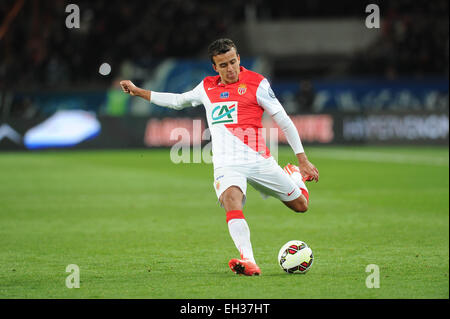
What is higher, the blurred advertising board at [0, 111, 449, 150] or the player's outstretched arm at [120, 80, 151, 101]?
the blurred advertising board at [0, 111, 449, 150]

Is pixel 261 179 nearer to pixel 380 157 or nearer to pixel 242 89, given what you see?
pixel 242 89

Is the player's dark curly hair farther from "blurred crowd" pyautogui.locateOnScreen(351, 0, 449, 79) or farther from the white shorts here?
"blurred crowd" pyautogui.locateOnScreen(351, 0, 449, 79)

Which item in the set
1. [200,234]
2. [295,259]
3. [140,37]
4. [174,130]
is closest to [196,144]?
[174,130]

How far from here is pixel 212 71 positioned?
28719mm

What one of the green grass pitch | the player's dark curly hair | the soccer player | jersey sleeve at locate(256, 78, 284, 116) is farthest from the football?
the player's dark curly hair

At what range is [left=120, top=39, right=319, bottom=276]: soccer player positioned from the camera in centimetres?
700

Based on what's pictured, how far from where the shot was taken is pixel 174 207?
12.7m

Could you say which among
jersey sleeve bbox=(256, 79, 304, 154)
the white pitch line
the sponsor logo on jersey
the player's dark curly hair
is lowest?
jersey sleeve bbox=(256, 79, 304, 154)

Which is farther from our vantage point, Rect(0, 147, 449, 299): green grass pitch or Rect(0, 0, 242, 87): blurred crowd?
Rect(0, 0, 242, 87): blurred crowd

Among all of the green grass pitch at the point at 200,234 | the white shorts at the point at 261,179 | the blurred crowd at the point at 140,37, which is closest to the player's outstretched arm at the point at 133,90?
the white shorts at the point at 261,179

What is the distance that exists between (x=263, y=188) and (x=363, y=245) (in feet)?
5.94

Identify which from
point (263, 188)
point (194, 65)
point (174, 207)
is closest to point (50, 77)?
point (194, 65)

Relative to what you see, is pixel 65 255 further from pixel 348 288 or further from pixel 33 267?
pixel 348 288

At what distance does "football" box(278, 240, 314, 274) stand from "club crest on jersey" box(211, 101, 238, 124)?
128 cm
